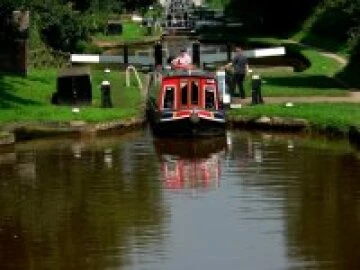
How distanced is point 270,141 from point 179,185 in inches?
Result: 279

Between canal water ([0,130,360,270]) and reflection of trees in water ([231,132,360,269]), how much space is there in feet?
0.08

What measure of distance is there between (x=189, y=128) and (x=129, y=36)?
53.4m

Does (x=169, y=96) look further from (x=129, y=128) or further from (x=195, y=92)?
(x=129, y=128)

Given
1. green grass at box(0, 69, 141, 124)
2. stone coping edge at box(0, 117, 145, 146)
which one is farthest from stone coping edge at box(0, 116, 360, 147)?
green grass at box(0, 69, 141, 124)

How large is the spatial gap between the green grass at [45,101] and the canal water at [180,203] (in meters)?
1.48

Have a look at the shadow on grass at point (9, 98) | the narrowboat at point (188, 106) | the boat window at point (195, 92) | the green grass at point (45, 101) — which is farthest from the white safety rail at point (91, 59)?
the boat window at point (195, 92)

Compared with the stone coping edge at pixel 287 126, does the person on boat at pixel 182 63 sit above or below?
→ above

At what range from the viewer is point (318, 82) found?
4378cm

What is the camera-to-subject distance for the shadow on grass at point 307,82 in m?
42.3

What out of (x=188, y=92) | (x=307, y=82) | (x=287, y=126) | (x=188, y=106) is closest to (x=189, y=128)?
(x=188, y=106)

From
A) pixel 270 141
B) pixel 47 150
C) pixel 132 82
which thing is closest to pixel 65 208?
pixel 47 150

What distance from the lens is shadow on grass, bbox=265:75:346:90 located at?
42.3 m

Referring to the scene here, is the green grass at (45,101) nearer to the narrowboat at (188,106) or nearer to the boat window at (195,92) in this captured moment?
the narrowboat at (188,106)

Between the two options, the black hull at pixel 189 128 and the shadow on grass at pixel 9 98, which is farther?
the shadow on grass at pixel 9 98
